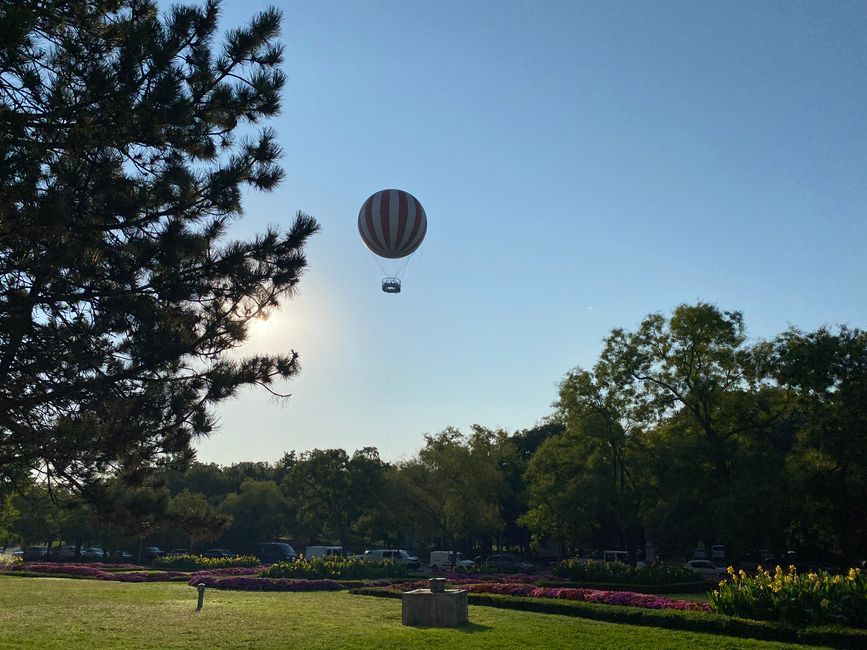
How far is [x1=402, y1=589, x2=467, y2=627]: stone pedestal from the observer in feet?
61.0

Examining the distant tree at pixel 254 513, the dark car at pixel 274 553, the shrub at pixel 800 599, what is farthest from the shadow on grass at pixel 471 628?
the distant tree at pixel 254 513

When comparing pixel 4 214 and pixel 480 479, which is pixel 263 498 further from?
pixel 4 214

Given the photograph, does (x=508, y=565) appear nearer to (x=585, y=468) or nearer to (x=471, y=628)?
(x=585, y=468)

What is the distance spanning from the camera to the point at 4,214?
9.14 meters

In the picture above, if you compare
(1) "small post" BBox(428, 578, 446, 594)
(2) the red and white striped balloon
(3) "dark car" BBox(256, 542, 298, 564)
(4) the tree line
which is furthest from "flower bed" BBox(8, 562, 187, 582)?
(1) "small post" BBox(428, 578, 446, 594)

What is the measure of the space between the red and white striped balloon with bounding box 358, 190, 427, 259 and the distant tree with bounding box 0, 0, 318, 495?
666 inches

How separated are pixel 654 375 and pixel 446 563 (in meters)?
22.3

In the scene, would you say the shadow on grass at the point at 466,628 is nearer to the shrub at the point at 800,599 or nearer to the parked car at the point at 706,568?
the shrub at the point at 800,599

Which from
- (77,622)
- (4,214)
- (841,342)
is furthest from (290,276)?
(841,342)

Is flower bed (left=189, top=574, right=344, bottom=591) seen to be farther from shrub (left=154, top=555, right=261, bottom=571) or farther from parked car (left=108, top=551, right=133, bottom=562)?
parked car (left=108, top=551, right=133, bottom=562)

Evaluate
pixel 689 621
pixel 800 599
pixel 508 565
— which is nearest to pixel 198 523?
pixel 689 621

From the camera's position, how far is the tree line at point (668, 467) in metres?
34.6

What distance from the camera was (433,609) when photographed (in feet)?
61.5

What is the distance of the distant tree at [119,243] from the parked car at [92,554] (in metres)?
55.4
